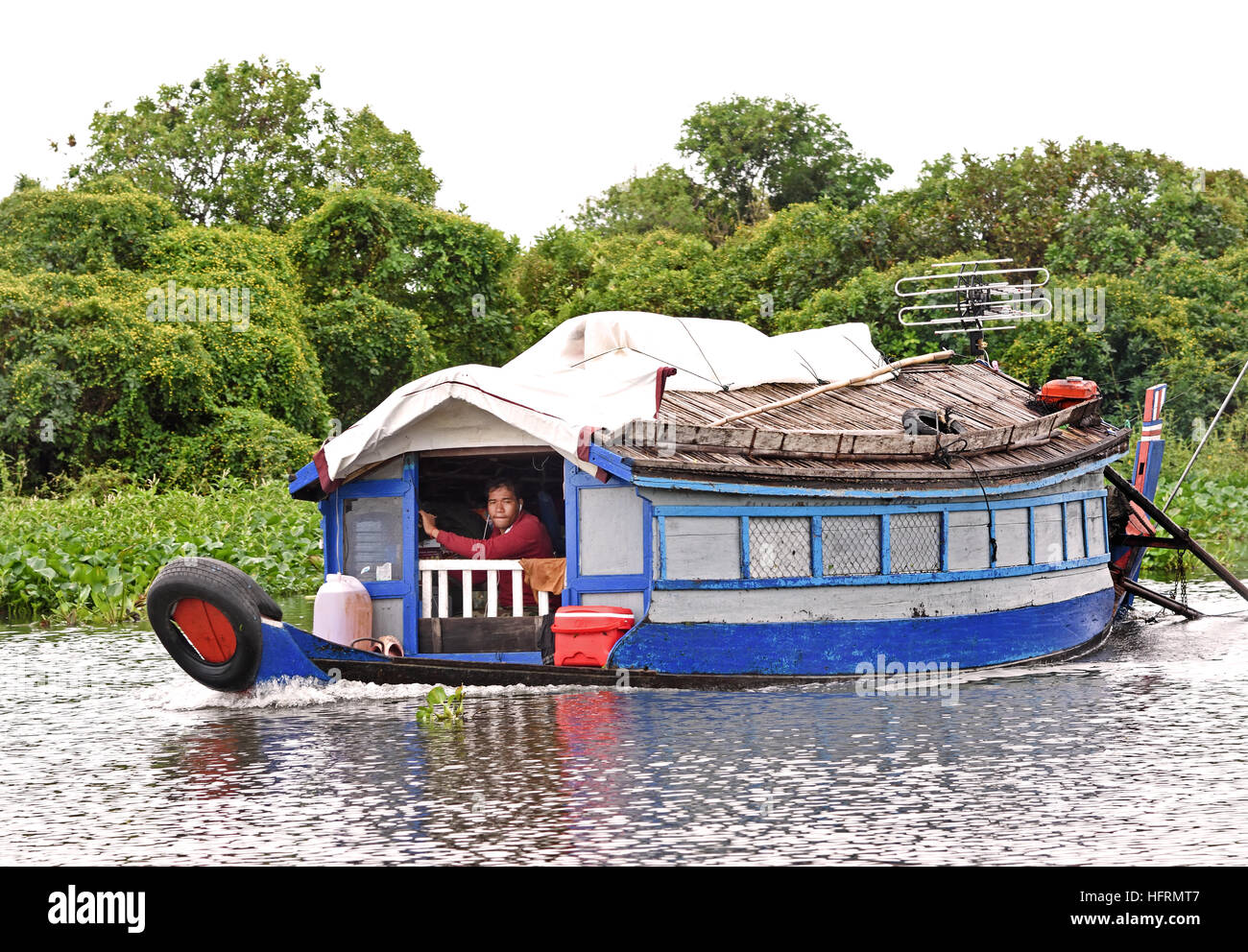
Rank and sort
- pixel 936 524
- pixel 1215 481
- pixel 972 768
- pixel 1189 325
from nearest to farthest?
pixel 972 768 < pixel 936 524 < pixel 1215 481 < pixel 1189 325

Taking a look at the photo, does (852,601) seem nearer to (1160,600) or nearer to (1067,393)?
(1067,393)

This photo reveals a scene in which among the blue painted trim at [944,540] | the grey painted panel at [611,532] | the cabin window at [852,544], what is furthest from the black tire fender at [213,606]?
the blue painted trim at [944,540]

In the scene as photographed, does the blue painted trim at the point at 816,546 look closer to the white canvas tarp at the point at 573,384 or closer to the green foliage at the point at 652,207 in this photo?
the white canvas tarp at the point at 573,384

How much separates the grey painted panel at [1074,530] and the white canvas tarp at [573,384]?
87.0 inches

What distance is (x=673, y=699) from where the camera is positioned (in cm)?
1014

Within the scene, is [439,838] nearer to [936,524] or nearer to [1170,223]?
[936,524]

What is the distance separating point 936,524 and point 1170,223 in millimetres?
20024

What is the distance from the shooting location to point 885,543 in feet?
35.9

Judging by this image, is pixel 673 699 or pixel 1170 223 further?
pixel 1170 223

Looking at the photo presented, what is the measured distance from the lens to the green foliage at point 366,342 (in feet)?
93.0

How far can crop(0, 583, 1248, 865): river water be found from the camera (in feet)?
22.1

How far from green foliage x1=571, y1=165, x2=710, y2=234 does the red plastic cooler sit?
28.4m

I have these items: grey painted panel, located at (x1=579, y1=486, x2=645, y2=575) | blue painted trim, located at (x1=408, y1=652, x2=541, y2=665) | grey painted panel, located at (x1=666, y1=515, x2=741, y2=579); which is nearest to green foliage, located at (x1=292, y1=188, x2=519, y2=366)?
blue painted trim, located at (x1=408, y1=652, x2=541, y2=665)
